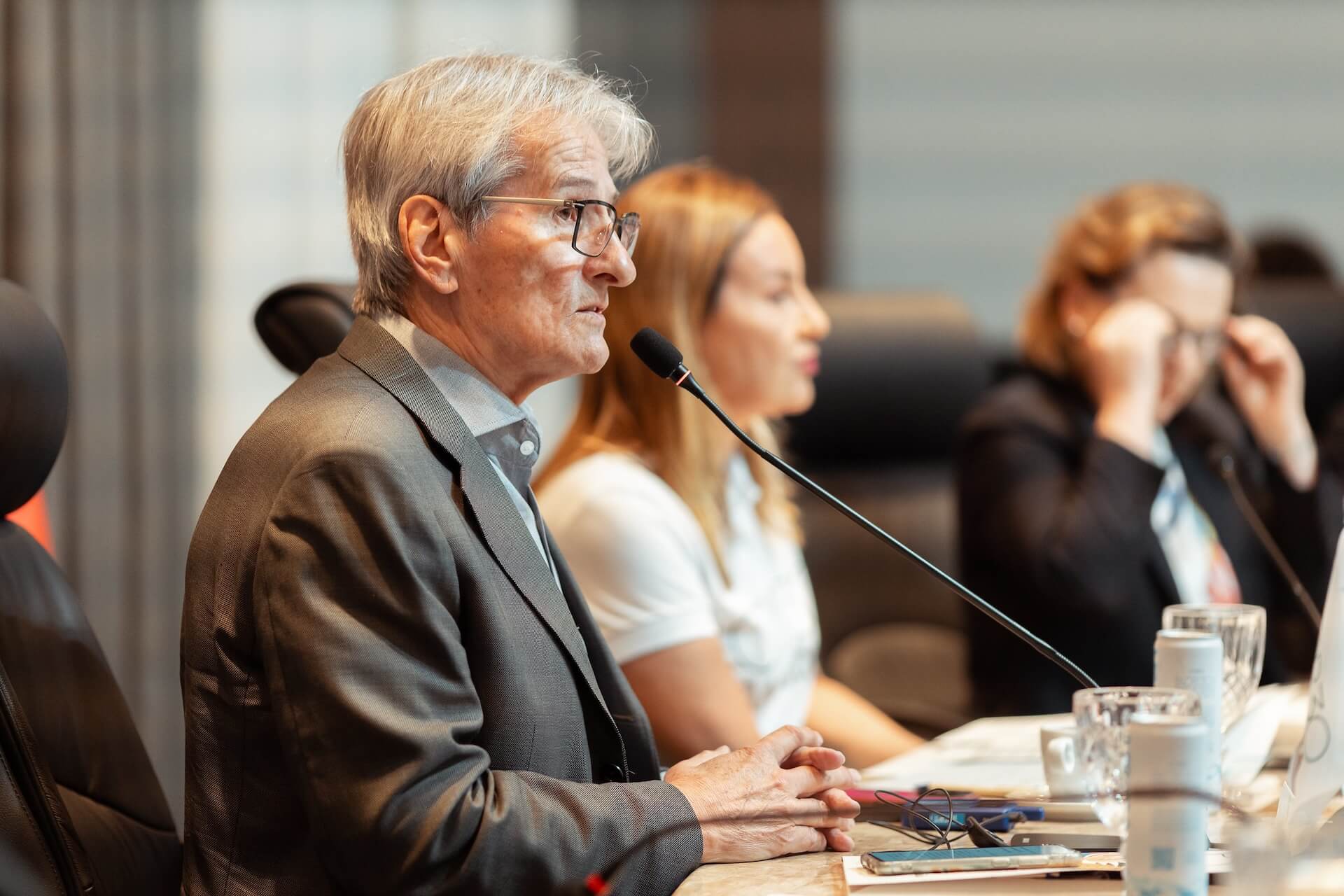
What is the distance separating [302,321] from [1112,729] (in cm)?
97

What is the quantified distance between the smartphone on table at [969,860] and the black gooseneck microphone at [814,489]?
14cm

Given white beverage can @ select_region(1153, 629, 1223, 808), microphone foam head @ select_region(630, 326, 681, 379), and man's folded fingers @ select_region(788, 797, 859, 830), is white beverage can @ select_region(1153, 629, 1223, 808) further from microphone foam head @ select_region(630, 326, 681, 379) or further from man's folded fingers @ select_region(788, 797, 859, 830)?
microphone foam head @ select_region(630, 326, 681, 379)

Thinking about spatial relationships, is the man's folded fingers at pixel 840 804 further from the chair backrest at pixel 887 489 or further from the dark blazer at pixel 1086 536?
the chair backrest at pixel 887 489

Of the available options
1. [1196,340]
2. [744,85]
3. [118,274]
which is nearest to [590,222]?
[1196,340]

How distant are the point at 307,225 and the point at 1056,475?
159 cm

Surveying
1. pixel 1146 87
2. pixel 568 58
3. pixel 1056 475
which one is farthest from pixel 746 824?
pixel 1146 87

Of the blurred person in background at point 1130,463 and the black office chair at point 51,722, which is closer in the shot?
the black office chair at point 51,722

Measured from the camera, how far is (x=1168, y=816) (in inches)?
31.0

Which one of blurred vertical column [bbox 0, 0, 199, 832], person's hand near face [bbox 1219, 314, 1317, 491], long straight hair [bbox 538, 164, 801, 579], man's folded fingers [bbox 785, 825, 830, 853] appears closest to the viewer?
man's folded fingers [bbox 785, 825, 830, 853]

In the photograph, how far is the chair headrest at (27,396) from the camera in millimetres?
1126

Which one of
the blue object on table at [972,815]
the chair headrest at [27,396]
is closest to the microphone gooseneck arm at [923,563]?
the blue object on table at [972,815]

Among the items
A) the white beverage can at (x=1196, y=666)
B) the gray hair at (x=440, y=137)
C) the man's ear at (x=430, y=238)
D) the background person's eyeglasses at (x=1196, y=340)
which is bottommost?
the white beverage can at (x=1196, y=666)

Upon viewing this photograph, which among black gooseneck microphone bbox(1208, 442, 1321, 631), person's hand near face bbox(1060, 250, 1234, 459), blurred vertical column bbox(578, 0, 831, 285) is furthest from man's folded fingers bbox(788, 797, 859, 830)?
blurred vertical column bbox(578, 0, 831, 285)

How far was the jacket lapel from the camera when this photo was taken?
1.04 m
